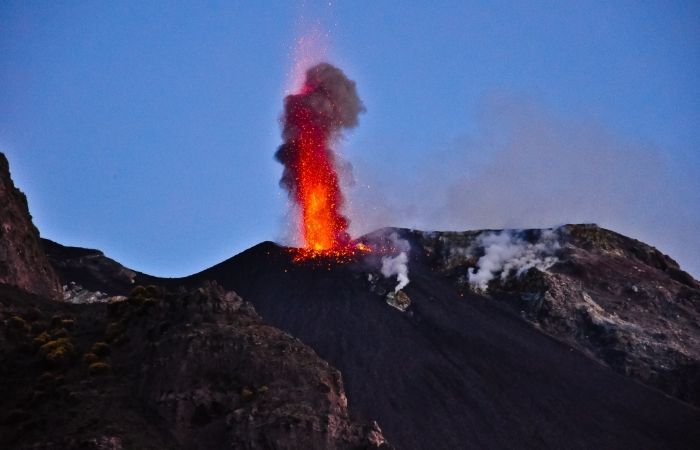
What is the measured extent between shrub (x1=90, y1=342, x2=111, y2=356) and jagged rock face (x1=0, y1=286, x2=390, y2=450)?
0.06 metres

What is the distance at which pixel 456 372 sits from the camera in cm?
6425

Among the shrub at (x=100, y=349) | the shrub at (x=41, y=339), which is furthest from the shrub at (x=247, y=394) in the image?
the shrub at (x=41, y=339)

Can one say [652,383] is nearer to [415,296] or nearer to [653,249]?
[415,296]

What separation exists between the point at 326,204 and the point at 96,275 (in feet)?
126

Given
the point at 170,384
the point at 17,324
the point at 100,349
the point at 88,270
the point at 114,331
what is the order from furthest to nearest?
1. the point at 88,270
2. the point at 17,324
3. the point at 114,331
4. the point at 100,349
5. the point at 170,384

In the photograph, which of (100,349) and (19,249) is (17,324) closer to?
(100,349)

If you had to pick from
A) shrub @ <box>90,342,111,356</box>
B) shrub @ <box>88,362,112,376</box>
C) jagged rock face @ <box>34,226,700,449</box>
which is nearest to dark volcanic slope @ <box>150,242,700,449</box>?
jagged rock face @ <box>34,226,700,449</box>

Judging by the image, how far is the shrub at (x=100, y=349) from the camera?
39688mm

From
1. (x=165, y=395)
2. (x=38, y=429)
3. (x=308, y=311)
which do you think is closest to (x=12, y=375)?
(x=38, y=429)

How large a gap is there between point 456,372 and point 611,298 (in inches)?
1163

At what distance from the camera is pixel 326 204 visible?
4299 inches

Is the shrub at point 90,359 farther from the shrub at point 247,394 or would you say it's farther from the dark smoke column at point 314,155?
the dark smoke column at point 314,155

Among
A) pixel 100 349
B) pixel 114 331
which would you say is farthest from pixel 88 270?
pixel 100 349

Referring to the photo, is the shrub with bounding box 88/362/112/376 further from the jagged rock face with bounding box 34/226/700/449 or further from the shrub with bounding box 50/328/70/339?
the shrub with bounding box 50/328/70/339
